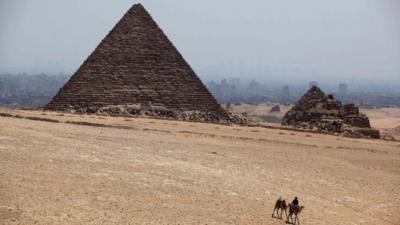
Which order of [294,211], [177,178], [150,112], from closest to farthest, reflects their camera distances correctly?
[294,211] < [177,178] < [150,112]

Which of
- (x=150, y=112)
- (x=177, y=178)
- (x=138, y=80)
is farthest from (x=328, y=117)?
(x=177, y=178)

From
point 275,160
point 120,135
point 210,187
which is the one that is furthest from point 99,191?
point 120,135

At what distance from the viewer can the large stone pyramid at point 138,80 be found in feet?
119

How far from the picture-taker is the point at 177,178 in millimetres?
15148

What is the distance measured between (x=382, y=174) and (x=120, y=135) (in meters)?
11.2

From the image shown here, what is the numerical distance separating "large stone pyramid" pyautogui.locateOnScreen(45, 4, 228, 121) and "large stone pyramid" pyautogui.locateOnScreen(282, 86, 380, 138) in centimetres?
793

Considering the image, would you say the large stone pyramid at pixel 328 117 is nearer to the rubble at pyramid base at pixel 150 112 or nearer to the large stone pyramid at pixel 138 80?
the rubble at pyramid base at pixel 150 112

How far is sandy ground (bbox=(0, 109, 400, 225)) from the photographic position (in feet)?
37.7

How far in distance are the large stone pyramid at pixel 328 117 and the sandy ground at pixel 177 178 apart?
11.7 m

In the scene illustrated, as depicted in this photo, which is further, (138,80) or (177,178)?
(138,80)

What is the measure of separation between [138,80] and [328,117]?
14762 mm

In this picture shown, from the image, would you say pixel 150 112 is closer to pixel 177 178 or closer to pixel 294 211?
pixel 177 178

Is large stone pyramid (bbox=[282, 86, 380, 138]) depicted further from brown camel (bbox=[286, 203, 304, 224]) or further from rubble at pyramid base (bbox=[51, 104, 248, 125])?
brown camel (bbox=[286, 203, 304, 224])

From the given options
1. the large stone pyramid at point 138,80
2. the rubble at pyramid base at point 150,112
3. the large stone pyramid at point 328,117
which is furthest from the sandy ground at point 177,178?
the large stone pyramid at point 328,117
